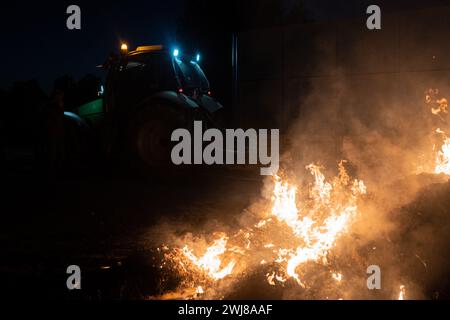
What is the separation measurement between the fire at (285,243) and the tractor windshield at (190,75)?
15.7 ft

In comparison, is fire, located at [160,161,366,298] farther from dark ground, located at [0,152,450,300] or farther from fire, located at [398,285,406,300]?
fire, located at [398,285,406,300]

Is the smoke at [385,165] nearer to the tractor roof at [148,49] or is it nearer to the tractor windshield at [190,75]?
the tractor windshield at [190,75]

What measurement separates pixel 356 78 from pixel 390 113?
3.80 ft

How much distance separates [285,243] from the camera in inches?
173

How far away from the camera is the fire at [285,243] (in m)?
4.03

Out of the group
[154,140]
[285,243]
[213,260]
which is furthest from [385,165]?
[154,140]

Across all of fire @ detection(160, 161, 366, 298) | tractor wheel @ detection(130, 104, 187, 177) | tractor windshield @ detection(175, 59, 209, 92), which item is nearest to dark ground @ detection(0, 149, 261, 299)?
tractor wheel @ detection(130, 104, 187, 177)

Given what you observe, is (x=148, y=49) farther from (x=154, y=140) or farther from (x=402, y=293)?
(x=402, y=293)

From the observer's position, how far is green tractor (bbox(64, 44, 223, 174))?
9.11m

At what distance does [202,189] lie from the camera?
28.2 ft

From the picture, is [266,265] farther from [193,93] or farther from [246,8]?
[246,8]

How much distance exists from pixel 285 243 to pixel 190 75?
6.09 m

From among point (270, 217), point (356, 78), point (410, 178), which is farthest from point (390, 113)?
point (270, 217)
